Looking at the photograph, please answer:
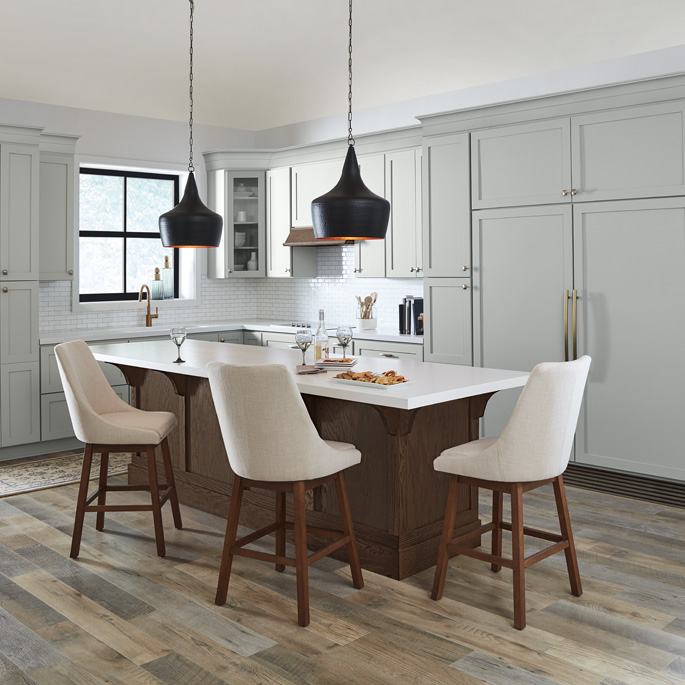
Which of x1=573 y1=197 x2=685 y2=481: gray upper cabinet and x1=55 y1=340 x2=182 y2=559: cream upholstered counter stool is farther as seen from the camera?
x1=573 y1=197 x2=685 y2=481: gray upper cabinet

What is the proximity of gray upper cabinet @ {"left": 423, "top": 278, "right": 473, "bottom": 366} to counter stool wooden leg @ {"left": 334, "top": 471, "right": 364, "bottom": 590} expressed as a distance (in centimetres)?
249

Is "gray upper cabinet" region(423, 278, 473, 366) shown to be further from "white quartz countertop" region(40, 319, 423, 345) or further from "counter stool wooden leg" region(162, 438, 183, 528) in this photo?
"counter stool wooden leg" region(162, 438, 183, 528)

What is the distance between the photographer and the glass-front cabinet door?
7.46 meters

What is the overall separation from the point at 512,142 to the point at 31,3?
335 cm

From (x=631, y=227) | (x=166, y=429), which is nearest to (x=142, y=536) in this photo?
(x=166, y=429)

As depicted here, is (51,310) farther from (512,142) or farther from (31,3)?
(512,142)

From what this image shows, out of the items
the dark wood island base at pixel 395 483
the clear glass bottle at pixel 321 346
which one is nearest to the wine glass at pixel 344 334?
the clear glass bottle at pixel 321 346

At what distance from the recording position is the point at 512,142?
204 inches

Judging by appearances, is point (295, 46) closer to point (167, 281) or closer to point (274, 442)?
point (167, 281)

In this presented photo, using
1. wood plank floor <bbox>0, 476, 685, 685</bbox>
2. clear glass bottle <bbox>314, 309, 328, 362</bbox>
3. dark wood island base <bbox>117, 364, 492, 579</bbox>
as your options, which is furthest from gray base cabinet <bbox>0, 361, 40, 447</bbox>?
clear glass bottle <bbox>314, 309, 328, 362</bbox>

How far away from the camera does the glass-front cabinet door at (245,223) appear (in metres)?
7.46

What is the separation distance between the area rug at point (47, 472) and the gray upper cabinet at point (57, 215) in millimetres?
1483

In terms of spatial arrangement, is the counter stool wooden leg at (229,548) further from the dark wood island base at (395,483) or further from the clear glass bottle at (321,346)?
the clear glass bottle at (321,346)

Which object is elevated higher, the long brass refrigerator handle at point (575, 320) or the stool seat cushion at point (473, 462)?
the long brass refrigerator handle at point (575, 320)
